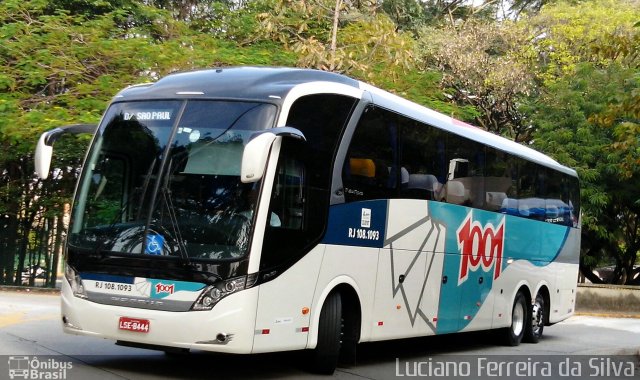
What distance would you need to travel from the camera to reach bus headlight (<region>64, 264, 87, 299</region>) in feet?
31.1

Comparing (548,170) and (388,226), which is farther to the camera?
(548,170)

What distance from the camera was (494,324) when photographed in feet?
49.8

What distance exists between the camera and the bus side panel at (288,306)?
9.13m

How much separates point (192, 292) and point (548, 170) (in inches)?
407

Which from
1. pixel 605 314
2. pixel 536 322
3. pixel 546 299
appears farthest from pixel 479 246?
pixel 605 314

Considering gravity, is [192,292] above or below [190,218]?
below

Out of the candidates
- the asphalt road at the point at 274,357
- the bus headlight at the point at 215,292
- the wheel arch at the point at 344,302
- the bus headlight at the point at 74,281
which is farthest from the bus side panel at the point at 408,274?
the bus headlight at the point at 74,281

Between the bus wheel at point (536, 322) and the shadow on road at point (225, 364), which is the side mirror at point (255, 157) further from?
the bus wheel at point (536, 322)

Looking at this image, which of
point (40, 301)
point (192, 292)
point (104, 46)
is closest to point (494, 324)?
point (192, 292)

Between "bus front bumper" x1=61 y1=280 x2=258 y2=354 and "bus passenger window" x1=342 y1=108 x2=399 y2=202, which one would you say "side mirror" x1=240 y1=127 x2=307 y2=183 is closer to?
"bus front bumper" x1=61 y1=280 x2=258 y2=354

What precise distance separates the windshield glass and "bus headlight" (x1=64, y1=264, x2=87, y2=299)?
28 cm

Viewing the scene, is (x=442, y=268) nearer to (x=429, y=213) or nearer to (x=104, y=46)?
(x=429, y=213)

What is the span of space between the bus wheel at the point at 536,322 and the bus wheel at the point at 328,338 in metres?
7.62

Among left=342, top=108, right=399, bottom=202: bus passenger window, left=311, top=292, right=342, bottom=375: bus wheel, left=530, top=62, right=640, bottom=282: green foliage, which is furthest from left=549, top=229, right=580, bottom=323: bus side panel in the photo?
left=311, top=292, right=342, bottom=375: bus wheel
